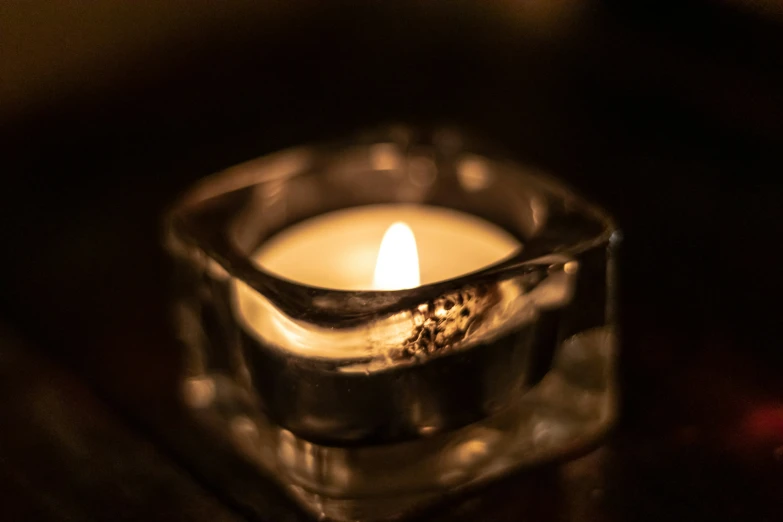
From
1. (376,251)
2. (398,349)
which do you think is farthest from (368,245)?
(398,349)

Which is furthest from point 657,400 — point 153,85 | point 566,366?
point 153,85

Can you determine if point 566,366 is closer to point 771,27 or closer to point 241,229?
point 241,229

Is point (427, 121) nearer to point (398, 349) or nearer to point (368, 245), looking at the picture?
point (368, 245)
